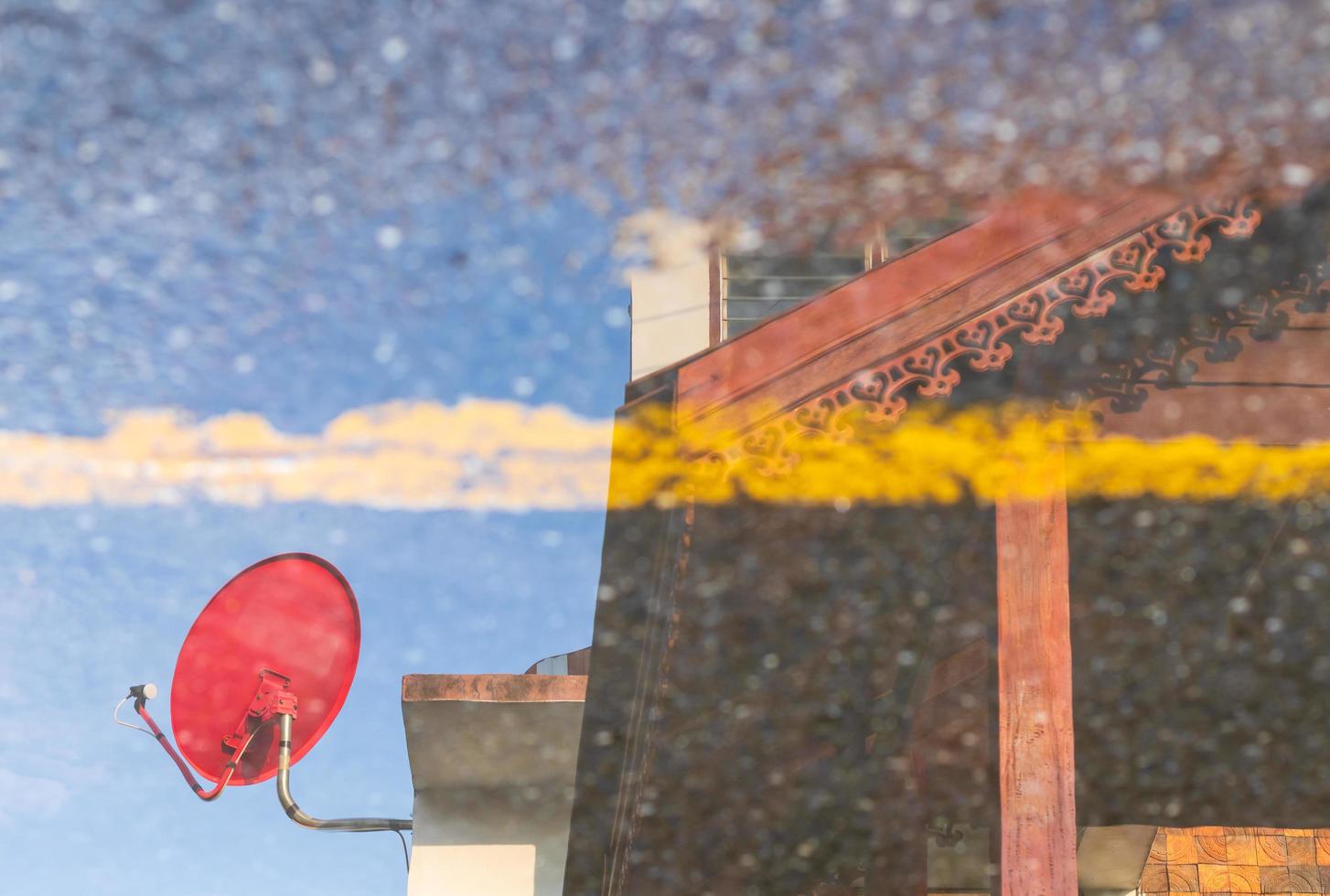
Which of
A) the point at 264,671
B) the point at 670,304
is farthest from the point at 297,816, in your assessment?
the point at 670,304

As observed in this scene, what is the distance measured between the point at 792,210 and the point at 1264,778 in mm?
4814

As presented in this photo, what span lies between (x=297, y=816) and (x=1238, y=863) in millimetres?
7208

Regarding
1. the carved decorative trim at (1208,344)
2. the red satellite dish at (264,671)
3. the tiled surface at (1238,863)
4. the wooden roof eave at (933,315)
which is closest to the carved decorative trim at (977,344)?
the wooden roof eave at (933,315)

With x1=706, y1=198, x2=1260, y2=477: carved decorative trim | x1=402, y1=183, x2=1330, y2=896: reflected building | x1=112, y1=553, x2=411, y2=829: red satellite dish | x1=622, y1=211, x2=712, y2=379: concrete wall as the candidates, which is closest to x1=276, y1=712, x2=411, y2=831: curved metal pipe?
x1=112, y1=553, x2=411, y2=829: red satellite dish

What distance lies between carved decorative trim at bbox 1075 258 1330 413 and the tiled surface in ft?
22.3

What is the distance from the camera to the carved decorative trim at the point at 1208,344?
15.9 ft

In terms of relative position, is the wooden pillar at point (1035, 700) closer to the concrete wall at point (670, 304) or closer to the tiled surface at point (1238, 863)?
the concrete wall at point (670, 304)

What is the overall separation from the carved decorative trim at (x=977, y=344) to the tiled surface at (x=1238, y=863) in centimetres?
740

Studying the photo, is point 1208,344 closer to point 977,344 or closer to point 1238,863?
point 977,344

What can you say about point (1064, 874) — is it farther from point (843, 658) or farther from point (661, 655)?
point (843, 658)

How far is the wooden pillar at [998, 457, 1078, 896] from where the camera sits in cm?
417

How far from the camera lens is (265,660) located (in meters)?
10.6

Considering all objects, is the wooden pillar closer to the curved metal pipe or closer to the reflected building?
the reflected building

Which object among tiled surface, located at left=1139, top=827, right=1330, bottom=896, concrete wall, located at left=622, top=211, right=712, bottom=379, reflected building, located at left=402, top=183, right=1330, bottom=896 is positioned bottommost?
tiled surface, located at left=1139, top=827, right=1330, bottom=896
